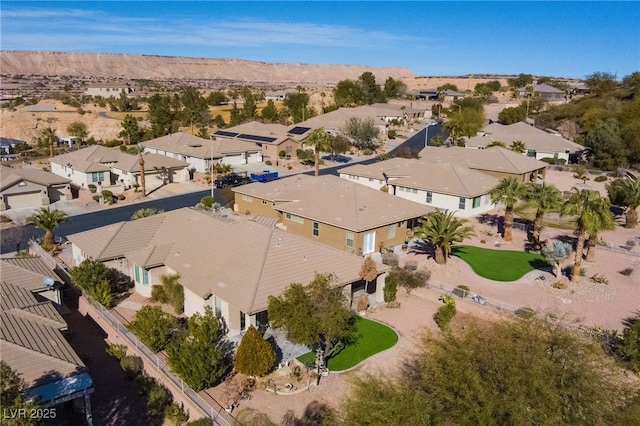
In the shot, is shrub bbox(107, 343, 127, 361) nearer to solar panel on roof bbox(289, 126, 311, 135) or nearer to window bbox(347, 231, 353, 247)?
window bbox(347, 231, 353, 247)

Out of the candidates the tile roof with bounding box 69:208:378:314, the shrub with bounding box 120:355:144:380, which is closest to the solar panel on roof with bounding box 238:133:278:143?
the tile roof with bounding box 69:208:378:314

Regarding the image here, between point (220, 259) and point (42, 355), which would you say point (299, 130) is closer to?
point (220, 259)

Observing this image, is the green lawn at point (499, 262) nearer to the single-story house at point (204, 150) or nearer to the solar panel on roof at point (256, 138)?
the single-story house at point (204, 150)

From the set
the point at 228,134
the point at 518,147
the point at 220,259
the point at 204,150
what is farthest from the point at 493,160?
the point at 228,134

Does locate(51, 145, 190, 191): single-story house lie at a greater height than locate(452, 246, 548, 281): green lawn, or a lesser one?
greater

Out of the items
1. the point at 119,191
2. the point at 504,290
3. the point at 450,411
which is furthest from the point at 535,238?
the point at 119,191

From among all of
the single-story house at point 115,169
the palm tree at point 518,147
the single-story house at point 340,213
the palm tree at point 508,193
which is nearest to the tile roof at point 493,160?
the palm tree at point 518,147

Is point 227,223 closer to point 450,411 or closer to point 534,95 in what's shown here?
point 450,411
